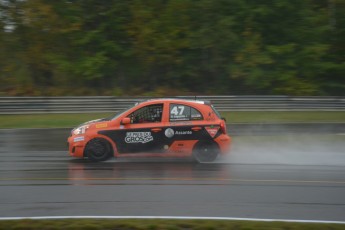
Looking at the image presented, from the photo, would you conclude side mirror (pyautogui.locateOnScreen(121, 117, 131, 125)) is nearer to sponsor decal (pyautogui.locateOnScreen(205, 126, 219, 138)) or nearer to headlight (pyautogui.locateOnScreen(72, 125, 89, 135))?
headlight (pyautogui.locateOnScreen(72, 125, 89, 135))

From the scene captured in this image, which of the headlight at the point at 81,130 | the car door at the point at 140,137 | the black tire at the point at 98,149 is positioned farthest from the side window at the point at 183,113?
the headlight at the point at 81,130

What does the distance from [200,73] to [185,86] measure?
119 cm

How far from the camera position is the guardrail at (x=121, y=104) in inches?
958

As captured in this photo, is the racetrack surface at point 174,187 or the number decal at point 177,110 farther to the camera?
the number decal at point 177,110

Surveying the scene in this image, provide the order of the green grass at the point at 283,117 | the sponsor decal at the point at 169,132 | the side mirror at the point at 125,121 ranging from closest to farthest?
the side mirror at the point at 125,121
the sponsor decal at the point at 169,132
the green grass at the point at 283,117

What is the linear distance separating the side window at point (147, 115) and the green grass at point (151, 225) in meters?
5.54

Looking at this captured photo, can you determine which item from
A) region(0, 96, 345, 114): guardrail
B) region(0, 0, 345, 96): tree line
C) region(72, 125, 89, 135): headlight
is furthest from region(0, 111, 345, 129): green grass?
region(72, 125, 89, 135): headlight

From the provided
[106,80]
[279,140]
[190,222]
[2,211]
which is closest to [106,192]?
[2,211]

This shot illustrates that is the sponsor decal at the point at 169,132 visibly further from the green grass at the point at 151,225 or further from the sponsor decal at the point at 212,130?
the green grass at the point at 151,225

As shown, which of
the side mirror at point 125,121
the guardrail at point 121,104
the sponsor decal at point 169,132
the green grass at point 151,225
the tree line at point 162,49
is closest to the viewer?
the green grass at point 151,225

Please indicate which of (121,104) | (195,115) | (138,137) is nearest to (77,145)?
(138,137)

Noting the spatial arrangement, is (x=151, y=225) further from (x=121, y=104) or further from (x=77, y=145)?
(x=121, y=104)

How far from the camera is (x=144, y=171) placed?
11352 millimetres

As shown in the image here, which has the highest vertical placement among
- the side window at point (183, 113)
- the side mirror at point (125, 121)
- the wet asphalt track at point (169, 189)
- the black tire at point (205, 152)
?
the side window at point (183, 113)
